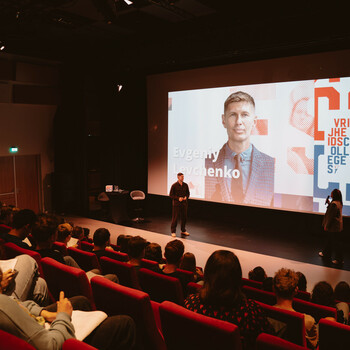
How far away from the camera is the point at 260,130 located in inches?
334

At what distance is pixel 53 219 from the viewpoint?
141 inches

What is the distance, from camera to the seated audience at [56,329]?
1.79 m

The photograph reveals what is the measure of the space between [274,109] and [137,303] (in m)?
6.84

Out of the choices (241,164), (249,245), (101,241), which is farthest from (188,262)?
(241,164)

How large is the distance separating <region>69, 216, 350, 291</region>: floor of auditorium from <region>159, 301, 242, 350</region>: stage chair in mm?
4082

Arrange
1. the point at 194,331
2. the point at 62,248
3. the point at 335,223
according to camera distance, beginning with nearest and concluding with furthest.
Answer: the point at 194,331 < the point at 62,248 < the point at 335,223

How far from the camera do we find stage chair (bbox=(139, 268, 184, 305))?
315cm

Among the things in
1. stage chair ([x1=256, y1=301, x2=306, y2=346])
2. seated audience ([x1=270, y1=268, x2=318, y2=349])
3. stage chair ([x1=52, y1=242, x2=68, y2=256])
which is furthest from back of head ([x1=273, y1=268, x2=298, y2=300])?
stage chair ([x1=52, y1=242, x2=68, y2=256])

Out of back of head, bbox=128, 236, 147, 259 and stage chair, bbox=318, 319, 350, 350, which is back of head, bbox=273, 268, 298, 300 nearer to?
stage chair, bbox=318, 319, 350, 350

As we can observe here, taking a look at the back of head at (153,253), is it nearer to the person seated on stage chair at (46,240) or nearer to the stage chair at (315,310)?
the person seated on stage chair at (46,240)

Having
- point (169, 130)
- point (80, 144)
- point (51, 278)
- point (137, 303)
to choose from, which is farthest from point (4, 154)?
point (137, 303)
